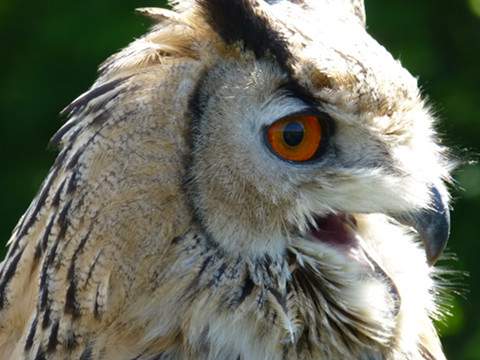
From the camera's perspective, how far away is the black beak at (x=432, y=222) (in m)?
2.46

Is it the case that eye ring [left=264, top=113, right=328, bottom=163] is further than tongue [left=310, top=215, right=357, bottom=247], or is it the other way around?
tongue [left=310, top=215, right=357, bottom=247]

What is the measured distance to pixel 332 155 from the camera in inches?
95.8

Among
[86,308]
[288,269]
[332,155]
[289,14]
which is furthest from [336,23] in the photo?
[86,308]

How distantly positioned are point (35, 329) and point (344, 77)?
2.87 ft

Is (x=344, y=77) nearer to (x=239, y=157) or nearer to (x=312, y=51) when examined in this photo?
(x=312, y=51)

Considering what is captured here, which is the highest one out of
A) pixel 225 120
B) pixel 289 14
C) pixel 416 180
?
pixel 289 14

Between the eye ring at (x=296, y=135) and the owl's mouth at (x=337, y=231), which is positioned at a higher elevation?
the eye ring at (x=296, y=135)

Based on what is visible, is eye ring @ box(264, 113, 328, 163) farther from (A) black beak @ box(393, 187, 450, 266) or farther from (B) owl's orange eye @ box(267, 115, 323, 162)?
(A) black beak @ box(393, 187, 450, 266)

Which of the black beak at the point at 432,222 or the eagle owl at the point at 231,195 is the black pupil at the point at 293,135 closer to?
the eagle owl at the point at 231,195

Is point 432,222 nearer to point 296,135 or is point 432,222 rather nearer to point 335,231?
point 335,231

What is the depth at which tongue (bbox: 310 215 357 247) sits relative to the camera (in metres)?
2.51

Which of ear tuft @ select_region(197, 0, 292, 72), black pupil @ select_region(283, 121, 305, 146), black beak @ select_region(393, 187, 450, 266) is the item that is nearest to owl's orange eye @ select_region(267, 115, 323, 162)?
black pupil @ select_region(283, 121, 305, 146)

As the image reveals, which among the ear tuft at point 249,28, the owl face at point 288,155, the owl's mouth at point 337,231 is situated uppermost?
the ear tuft at point 249,28

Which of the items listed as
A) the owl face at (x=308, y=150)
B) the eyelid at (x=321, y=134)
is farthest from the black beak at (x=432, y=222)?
the eyelid at (x=321, y=134)
